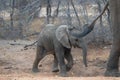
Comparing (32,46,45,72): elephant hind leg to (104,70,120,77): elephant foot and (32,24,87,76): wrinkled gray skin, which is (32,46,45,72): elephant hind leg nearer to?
(32,24,87,76): wrinkled gray skin

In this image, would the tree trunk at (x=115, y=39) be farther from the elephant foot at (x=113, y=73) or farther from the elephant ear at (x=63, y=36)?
the elephant ear at (x=63, y=36)

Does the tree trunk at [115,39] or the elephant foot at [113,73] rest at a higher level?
the tree trunk at [115,39]

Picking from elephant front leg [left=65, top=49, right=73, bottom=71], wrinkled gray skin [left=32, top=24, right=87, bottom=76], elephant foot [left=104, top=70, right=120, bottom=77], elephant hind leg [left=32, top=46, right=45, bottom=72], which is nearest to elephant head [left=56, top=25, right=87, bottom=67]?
wrinkled gray skin [left=32, top=24, right=87, bottom=76]

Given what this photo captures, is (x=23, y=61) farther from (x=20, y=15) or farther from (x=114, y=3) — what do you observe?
(x=20, y=15)

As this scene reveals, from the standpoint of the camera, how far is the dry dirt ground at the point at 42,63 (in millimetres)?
10461

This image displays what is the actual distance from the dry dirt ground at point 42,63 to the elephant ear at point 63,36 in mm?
836

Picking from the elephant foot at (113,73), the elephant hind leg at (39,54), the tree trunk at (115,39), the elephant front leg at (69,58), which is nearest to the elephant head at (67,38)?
the elephant front leg at (69,58)

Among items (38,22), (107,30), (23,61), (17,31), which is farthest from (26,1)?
(23,61)

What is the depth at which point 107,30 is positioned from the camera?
14.7 m

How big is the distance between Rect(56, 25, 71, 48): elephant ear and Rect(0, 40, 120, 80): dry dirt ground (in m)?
0.84

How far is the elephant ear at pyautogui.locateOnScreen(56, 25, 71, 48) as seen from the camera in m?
9.80

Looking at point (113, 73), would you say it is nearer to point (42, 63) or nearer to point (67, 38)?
point (67, 38)

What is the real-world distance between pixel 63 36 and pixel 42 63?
8.51 feet

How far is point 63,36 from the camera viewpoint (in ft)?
32.2
